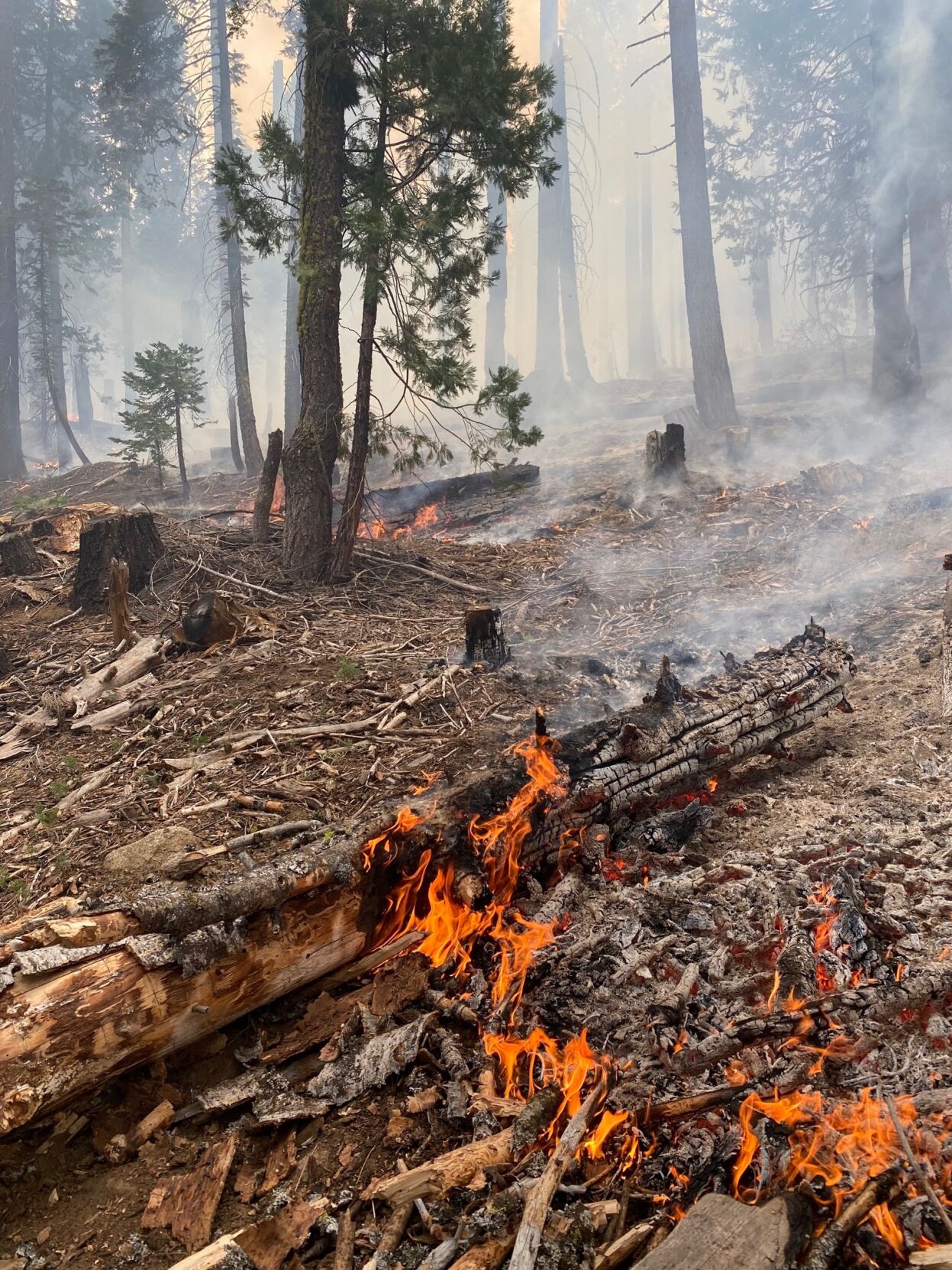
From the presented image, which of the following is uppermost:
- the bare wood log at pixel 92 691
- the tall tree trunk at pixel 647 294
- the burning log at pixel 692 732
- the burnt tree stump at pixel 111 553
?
the tall tree trunk at pixel 647 294

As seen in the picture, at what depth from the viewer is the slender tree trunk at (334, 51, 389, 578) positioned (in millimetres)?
7422

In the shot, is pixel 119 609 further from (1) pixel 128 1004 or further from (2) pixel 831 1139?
(2) pixel 831 1139

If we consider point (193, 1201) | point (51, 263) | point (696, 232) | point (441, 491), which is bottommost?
point (193, 1201)

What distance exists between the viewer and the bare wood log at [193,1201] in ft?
8.02

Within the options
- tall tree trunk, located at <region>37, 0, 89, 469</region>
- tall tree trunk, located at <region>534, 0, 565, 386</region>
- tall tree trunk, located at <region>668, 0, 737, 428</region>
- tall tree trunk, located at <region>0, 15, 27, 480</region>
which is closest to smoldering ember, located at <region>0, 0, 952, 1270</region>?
tall tree trunk, located at <region>668, 0, 737, 428</region>

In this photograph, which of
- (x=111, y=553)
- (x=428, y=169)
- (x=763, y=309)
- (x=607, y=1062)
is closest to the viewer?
(x=607, y=1062)

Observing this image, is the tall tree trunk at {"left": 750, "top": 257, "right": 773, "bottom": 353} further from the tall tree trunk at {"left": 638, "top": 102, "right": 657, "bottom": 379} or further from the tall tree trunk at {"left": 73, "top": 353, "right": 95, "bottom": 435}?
the tall tree trunk at {"left": 73, "top": 353, "right": 95, "bottom": 435}

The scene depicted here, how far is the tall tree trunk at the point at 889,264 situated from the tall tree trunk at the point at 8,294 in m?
21.8

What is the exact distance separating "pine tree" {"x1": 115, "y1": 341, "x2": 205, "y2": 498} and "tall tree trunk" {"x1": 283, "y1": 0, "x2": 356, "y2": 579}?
6.77 m

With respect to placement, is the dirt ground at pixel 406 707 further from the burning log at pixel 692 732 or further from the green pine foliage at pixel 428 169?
the green pine foliage at pixel 428 169

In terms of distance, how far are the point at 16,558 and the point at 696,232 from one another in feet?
52.9

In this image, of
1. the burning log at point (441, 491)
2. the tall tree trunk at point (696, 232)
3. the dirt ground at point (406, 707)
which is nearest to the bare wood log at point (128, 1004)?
the dirt ground at point (406, 707)

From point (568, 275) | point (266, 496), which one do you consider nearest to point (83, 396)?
point (568, 275)

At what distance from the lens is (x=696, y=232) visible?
1697cm
